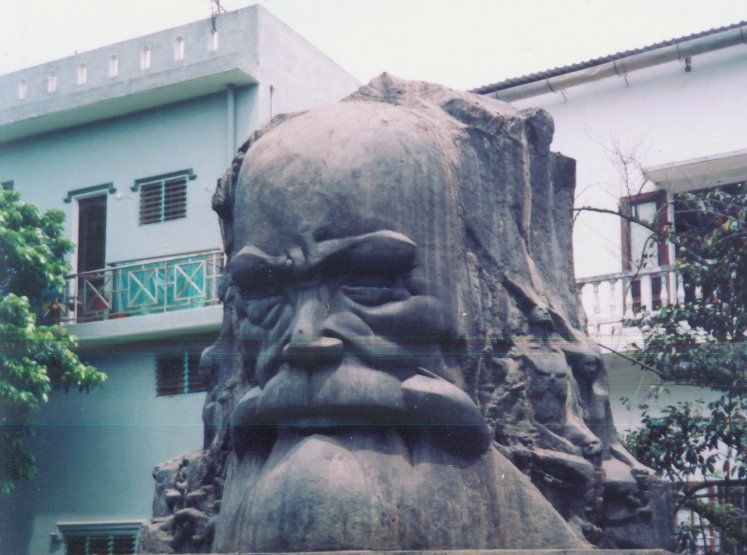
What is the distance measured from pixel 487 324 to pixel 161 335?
8.44 meters

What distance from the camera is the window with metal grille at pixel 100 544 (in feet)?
44.2

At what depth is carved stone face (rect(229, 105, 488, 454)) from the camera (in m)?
5.32

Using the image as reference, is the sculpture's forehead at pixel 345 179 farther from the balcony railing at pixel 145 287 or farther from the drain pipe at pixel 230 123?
the drain pipe at pixel 230 123

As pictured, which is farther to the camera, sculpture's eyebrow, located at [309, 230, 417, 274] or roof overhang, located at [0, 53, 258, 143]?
roof overhang, located at [0, 53, 258, 143]

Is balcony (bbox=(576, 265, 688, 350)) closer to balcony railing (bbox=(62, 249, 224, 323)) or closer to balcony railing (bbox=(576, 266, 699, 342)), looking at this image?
balcony railing (bbox=(576, 266, 699, 342))

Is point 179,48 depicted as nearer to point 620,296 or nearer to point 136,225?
point 136,225

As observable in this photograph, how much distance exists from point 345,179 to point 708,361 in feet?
14.7

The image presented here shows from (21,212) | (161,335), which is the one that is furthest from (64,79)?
(161,335)

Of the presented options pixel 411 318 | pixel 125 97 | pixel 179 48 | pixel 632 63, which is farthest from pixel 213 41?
pixel 411 318

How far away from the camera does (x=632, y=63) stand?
43.7 feet

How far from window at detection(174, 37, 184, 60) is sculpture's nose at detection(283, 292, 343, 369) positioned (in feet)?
32.7

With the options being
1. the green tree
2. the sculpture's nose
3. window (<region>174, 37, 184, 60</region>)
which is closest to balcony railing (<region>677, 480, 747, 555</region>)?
the sculpture's nose

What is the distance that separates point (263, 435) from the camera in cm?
562

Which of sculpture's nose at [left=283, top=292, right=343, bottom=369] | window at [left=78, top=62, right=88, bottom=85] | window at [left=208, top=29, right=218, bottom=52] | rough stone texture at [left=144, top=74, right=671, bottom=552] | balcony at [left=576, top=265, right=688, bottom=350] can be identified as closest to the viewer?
rough stone texture at [left=144, top=74, right=671, bottom=552]
